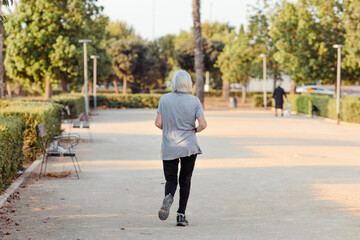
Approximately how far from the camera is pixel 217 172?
11320 mm

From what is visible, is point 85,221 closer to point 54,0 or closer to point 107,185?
point 107,185

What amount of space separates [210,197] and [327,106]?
23.6 metres

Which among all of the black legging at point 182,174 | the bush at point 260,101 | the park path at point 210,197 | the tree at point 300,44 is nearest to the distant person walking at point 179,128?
the black legging at point 182,174

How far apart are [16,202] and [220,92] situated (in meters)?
66.5

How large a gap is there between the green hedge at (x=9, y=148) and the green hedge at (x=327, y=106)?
63.9 ft

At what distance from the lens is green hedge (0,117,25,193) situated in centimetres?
839

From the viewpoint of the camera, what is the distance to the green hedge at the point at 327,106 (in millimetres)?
27125

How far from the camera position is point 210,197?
869 centimetres

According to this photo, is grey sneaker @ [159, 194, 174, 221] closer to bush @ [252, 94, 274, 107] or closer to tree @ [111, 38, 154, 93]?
bush @ [252, 94, 274, 107]

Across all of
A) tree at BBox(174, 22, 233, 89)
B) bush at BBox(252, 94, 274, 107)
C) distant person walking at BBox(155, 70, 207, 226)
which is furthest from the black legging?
tree at BBox(174, 22, 233, 89)

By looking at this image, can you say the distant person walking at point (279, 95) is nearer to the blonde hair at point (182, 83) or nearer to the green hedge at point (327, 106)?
the green hedge at point (327, 106)

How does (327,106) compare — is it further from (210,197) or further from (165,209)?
(165,209)

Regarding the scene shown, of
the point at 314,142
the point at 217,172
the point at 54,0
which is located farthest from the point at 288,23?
the point at 217,172

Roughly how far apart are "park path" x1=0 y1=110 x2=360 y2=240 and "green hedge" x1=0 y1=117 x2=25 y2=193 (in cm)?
34
